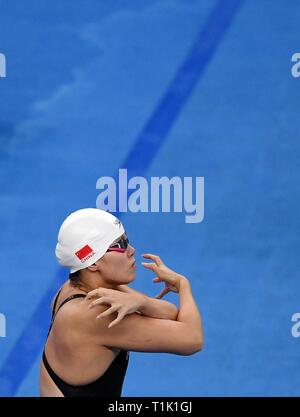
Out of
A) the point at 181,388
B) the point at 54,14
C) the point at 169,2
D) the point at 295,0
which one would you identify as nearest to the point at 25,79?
the point at 54,14

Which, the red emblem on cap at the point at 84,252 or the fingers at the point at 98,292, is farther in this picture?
the red emblem on cap at the point at 84,252

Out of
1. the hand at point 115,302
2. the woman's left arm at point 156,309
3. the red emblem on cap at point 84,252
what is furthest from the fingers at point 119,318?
the red emblem on cap at point 84,252

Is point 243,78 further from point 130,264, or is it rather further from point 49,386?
point 49,386

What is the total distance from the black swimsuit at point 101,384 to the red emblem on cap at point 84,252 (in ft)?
0.38

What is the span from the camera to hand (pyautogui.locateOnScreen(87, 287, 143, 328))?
Result: 2659 mm

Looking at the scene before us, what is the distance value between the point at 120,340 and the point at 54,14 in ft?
6.59

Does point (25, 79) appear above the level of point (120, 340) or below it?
above

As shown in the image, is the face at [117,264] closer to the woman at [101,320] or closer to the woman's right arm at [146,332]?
the woman at [101,320]

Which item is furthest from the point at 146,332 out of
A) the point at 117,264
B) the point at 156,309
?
the point at 117,264

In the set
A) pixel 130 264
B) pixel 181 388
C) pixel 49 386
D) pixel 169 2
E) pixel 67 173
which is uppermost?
pixel 169 2

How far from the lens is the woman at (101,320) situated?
2746 mm

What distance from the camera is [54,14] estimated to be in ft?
14.0

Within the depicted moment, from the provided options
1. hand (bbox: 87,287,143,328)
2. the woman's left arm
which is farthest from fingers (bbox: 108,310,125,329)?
the woman's left arm

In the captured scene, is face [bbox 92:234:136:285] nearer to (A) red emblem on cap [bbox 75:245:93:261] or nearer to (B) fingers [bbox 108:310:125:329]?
(A) red emblem on cap [bbox 75:245:93:261]
